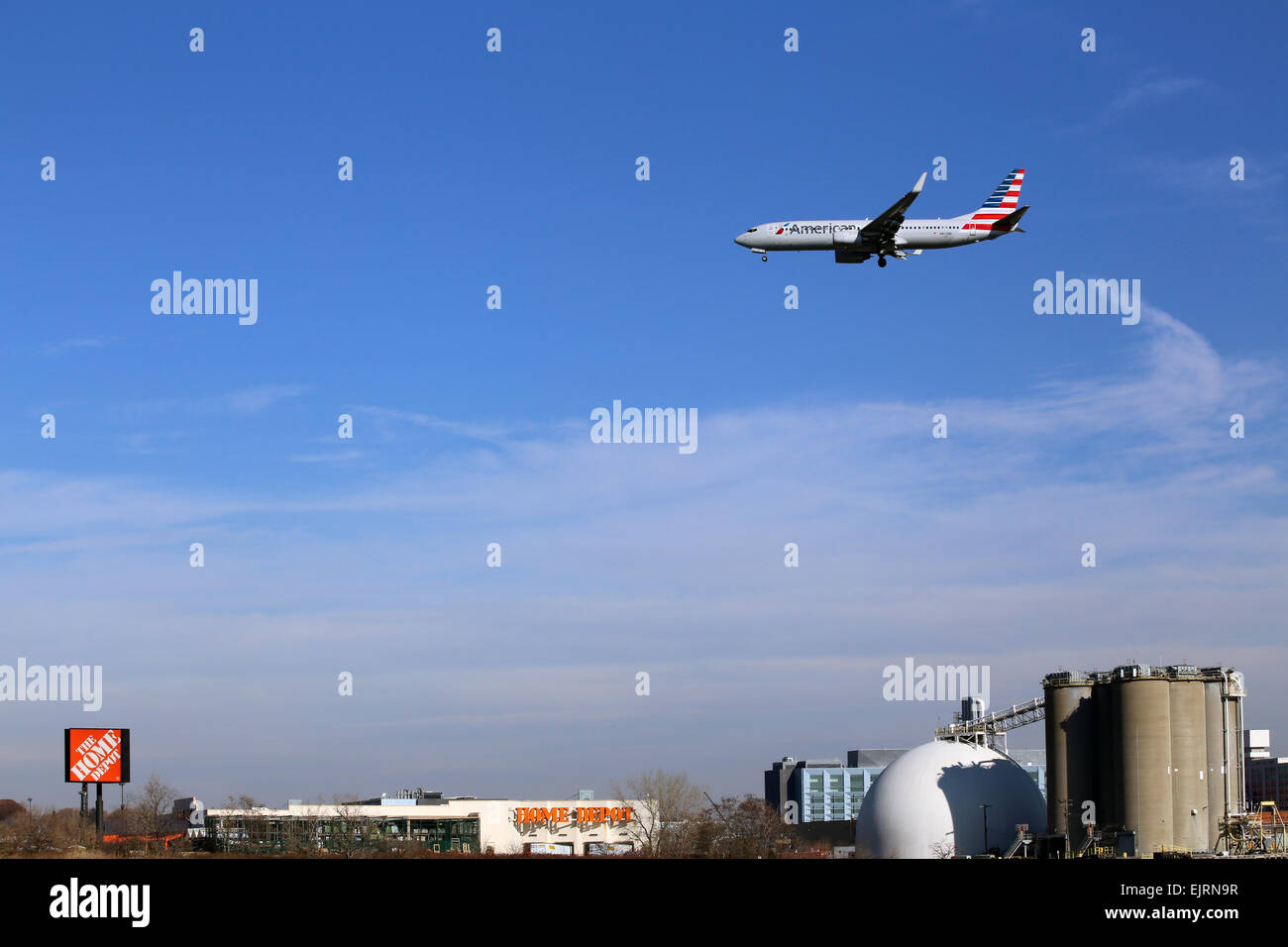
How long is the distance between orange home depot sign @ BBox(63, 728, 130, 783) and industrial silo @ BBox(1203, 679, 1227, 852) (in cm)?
9341

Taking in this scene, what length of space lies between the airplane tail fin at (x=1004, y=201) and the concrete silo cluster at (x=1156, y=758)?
147ft

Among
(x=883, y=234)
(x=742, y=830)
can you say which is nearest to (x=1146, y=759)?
(x=742, y=830)

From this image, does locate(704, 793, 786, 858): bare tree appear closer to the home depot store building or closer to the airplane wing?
the home depot store building

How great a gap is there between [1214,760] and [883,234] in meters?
63.9

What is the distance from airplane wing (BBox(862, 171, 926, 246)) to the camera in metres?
93.0

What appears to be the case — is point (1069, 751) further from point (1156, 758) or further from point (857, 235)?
point (857, 235)

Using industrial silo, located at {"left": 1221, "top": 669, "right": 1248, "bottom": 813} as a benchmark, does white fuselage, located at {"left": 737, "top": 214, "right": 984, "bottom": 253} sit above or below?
above

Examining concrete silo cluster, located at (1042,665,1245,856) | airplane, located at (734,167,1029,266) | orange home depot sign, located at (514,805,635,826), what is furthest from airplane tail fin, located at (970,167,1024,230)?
orange home depot sign, located at (514,805,635,826)

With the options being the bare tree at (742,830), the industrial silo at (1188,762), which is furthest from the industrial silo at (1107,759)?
the bare tree at (742,830)

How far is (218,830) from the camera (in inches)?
5561

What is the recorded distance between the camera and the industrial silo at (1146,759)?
406 ft

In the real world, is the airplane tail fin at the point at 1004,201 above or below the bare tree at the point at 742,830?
above

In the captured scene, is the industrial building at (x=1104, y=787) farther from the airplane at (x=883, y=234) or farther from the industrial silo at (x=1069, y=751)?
the airplane at (x=883, y=234)
